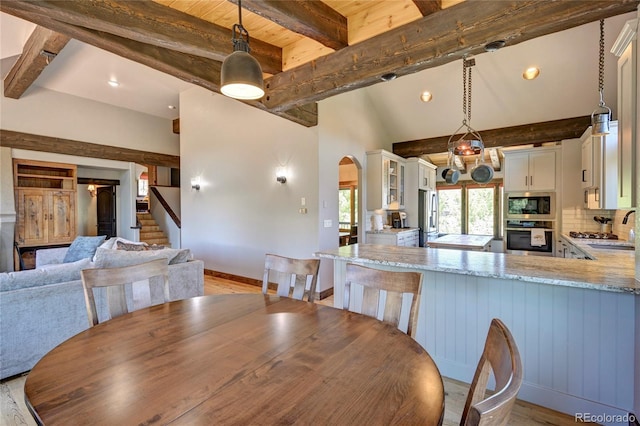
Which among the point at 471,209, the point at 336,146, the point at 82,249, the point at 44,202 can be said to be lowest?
the point at 82,249

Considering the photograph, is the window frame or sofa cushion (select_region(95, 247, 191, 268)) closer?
sofa cushion (select_region(95, 247, 191, 268))

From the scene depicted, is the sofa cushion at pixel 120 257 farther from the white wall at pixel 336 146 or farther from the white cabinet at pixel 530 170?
the white cabinet at pixel 530 170

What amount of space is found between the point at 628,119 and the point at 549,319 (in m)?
1.44

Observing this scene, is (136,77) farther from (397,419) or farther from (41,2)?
(397,419)

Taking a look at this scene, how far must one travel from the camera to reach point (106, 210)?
28.0 ft

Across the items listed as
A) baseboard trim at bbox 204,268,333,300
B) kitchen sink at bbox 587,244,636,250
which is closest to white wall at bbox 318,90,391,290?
baseboard trim at bbox 204,268,333,300

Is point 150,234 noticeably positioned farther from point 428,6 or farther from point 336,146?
point 428,6

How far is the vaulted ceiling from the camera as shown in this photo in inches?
77.2

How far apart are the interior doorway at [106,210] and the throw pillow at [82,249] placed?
4333 millimetres

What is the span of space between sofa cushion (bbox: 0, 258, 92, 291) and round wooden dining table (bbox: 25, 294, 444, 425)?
5.67 feet

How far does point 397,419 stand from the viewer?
31.0 inches

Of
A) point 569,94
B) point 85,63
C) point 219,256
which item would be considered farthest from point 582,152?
point 85,63

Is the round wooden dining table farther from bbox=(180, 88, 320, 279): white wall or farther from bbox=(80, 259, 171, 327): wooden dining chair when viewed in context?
bbox=(180, 88, 320, 279): white wall

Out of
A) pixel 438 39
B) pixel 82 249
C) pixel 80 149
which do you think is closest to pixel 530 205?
pixel 438 39
